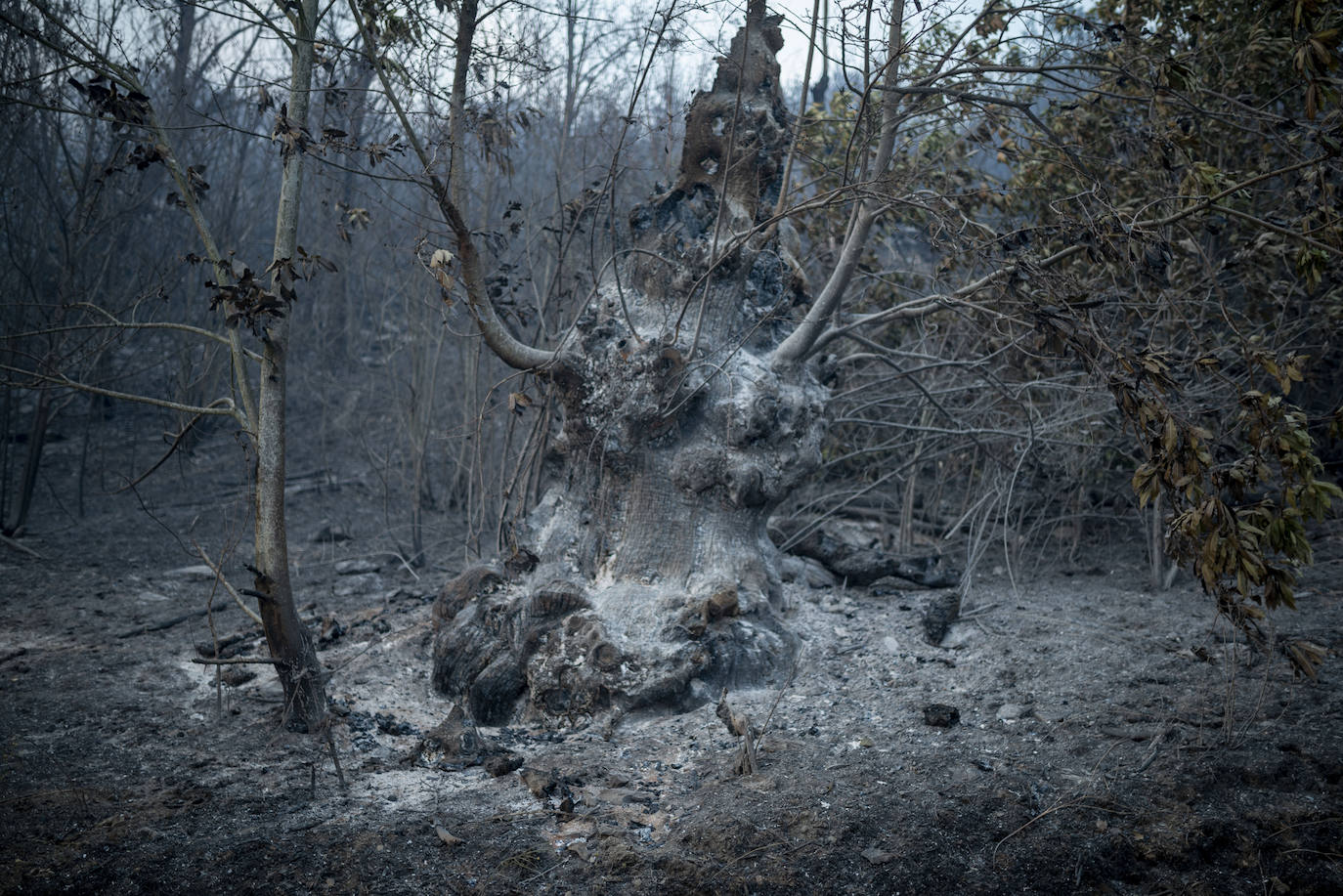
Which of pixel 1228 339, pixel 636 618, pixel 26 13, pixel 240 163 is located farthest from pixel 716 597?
pixel 240 163

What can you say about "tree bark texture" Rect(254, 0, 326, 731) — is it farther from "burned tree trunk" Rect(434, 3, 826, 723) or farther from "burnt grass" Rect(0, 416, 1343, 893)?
"burned tree trunk" Rect(434, 3, 826, 723)

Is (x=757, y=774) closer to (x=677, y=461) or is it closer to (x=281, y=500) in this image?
(x=677, y=461)

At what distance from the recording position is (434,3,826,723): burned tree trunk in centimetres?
453

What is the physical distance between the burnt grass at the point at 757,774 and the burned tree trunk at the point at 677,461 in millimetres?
322

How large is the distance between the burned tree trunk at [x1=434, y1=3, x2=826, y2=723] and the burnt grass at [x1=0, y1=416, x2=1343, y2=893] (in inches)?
12.7

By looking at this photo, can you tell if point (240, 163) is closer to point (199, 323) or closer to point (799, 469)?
point (199, 323)

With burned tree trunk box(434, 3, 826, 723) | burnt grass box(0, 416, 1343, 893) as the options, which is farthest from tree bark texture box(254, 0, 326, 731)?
burned tree trunk box(434, 3, 826, 723)

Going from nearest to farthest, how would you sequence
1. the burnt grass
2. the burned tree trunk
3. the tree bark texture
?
the burnt grass < the tree bark texture < the burned tree trunk

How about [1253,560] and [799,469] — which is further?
[799,469]

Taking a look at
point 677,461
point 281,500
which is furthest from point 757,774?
point 281,500

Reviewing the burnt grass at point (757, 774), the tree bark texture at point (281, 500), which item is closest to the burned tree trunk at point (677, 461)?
the burnt grass at point (757, 774)

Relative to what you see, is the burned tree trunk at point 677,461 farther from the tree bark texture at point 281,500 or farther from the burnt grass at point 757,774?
the tree bark texture at point 281,500

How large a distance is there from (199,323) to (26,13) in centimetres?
384

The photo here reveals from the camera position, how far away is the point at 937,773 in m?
3.49
